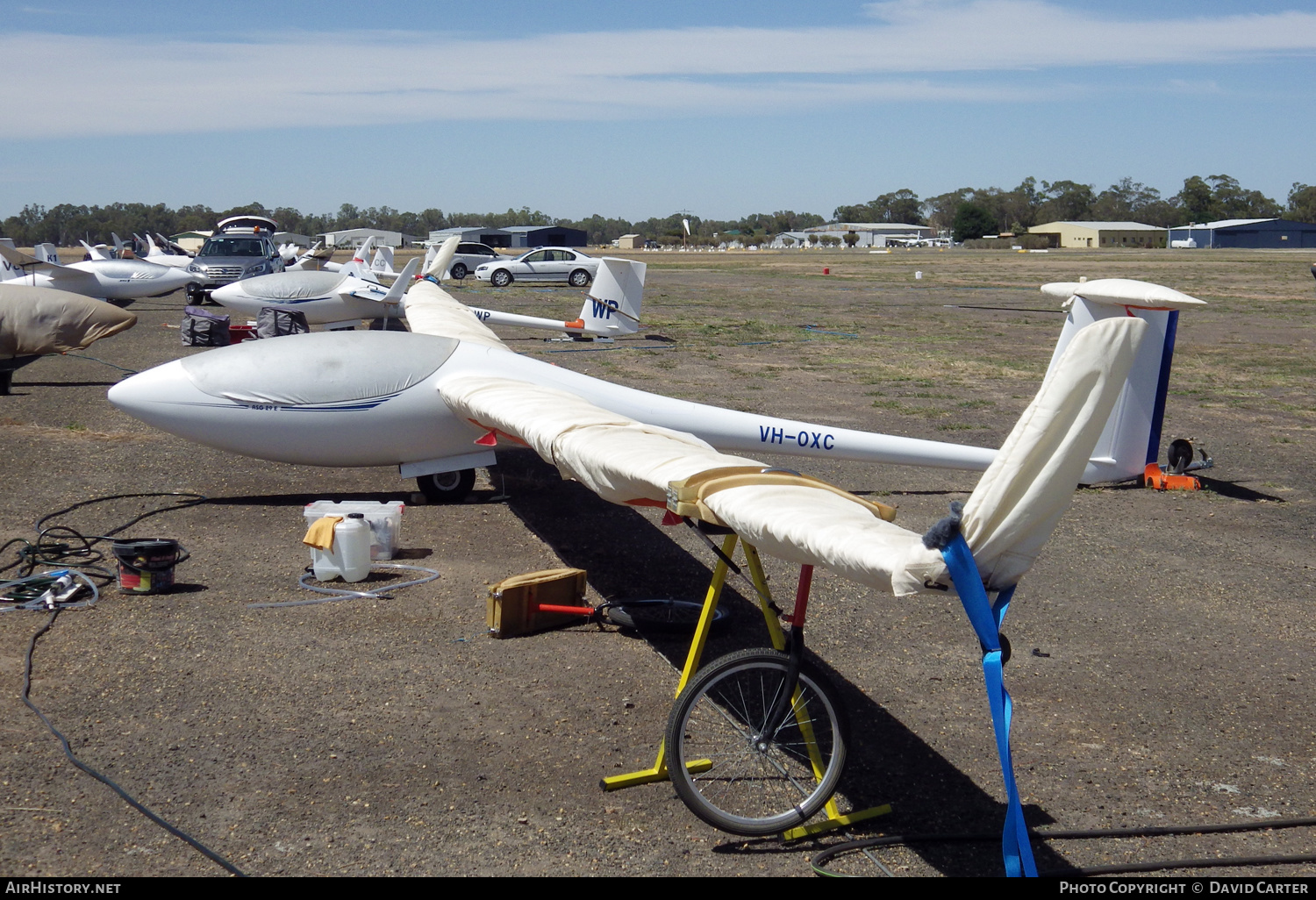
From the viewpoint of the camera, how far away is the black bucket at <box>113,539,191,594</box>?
6742 mm

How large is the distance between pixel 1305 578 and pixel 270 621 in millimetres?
7437

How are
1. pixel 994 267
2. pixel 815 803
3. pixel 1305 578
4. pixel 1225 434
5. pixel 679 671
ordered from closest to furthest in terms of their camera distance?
pixel 815 803
pixel 679 671
pixel 1305 578
pixel 1225 434
pixel 994 267

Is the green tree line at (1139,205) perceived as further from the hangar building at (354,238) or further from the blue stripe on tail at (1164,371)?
the blue stripe on tail at (1164,371)

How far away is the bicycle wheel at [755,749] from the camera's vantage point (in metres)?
4.27

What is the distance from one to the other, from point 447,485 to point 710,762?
18.1 feet

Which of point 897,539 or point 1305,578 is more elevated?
point 897,539

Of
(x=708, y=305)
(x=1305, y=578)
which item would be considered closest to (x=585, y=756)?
(x=1305, y=578)

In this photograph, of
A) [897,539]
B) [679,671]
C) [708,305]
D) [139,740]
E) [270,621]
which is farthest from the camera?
[708,305]

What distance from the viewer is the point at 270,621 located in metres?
6.50

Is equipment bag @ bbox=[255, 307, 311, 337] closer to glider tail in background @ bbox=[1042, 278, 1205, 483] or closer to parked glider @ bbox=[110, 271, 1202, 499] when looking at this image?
parked glider @ bbox=[110, 271, 1202, 499]

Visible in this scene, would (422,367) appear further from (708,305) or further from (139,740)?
(708,305)

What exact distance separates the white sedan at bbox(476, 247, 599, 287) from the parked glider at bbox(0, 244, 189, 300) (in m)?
14.5

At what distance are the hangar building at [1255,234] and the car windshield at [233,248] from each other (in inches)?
4741

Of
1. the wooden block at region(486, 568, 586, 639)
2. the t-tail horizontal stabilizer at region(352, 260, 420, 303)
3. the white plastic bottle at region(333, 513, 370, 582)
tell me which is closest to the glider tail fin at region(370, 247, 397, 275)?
the t-tail horizontal stabilizer at region(352, 260, 420, 303)
